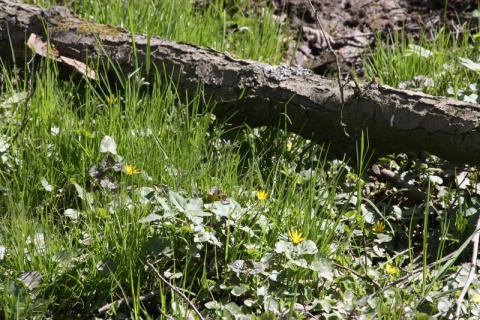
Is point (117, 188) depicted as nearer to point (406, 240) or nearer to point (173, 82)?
point (173, 82)

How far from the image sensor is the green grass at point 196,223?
94.3 inches

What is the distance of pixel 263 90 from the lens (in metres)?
3.25

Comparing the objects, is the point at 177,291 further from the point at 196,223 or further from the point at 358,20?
the point at 358,20

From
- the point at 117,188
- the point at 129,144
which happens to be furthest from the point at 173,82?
the point at 117,188

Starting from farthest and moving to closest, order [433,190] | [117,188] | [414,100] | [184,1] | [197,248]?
[184,1] < [433,190] < [414,100] < [117,188] < [197,248]

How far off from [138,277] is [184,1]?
220 centimetres

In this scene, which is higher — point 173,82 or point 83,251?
point 173,82

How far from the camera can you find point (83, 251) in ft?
8.21

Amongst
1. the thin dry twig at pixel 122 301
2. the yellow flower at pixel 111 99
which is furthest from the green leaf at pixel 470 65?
the thin dry twig at pixel 122 301

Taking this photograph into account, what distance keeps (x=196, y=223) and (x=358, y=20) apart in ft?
9.70

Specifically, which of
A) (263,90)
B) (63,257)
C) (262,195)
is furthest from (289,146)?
(63,257)

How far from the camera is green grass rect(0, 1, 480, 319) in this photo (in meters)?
2.40

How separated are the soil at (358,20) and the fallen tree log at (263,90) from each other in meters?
1.28

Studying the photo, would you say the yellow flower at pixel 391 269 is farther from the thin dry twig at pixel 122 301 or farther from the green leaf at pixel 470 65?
the green leaf at pixel 470 65
